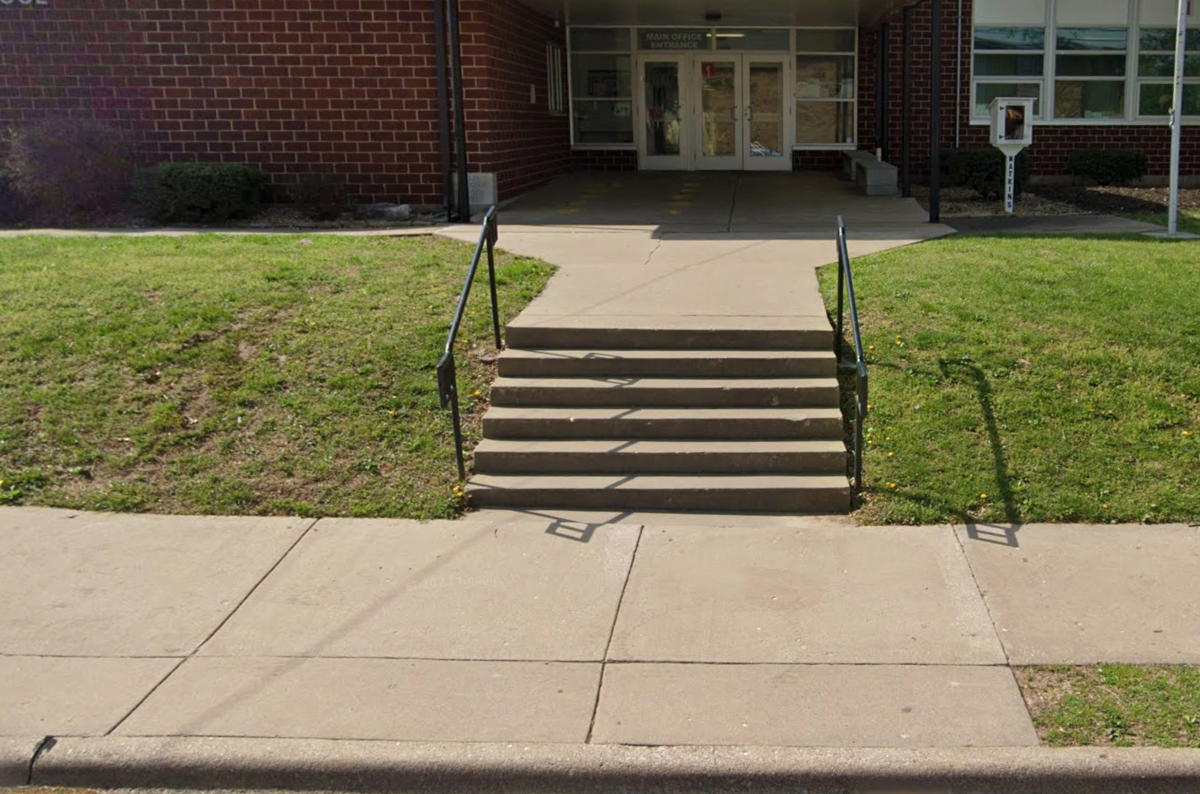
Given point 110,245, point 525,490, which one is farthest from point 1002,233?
point 110,245

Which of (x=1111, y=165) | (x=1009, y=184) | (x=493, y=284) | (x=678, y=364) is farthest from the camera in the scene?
(x=1111, y=165)

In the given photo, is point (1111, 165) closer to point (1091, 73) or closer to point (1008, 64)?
point (1091, 73)

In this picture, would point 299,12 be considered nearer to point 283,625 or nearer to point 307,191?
point 307,191

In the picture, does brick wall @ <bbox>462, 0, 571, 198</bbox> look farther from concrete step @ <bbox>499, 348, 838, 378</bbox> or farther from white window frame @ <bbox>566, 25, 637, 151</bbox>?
concrete step @ <bbox>499, 348, 838, 378</bbox>

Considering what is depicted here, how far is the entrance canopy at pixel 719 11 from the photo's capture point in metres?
18.0

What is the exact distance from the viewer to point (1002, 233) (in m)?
12.7

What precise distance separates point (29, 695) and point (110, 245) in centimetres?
833

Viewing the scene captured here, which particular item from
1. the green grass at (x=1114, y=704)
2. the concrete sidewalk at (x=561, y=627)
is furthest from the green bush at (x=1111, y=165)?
the green grass at (x=1114, y=704)

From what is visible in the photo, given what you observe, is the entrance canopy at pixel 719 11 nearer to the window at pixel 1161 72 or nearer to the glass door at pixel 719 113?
the glass door at pixel 719 113

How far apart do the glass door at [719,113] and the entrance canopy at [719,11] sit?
0.86m

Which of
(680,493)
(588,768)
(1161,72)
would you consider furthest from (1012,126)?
(588,768)

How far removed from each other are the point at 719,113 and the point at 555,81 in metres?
3.58

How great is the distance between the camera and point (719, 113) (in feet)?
72.4

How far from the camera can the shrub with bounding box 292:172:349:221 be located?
14922mm
